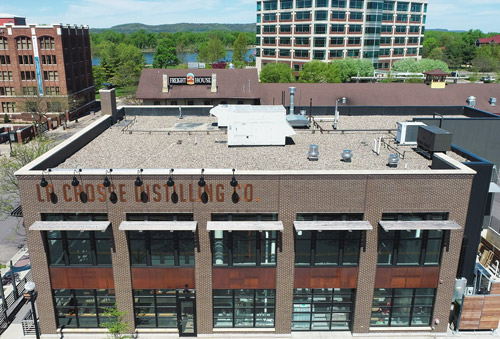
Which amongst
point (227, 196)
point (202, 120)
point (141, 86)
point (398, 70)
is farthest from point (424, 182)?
point (398, 70)

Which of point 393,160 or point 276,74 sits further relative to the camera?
point 276,74

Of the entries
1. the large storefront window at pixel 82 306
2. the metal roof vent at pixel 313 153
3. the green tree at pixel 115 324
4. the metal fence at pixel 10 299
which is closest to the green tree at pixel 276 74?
the metal roof vent at pixel 313 153

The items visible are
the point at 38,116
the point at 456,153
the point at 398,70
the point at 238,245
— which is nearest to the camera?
the point at 238,245

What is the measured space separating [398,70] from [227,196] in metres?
89.5

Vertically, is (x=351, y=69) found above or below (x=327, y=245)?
above

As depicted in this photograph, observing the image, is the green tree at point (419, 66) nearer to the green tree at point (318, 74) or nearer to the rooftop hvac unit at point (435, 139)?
the green tree at point (318, 74)

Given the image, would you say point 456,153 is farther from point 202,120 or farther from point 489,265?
point 202,120

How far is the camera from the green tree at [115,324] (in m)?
19.5

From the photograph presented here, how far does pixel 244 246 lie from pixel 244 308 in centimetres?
363

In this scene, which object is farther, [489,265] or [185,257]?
[489,265]

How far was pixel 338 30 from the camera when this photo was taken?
109 meters

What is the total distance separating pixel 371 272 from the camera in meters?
20.5

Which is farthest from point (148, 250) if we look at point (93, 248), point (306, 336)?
point (306, 336)

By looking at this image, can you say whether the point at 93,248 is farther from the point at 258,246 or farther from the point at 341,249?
the point at 341,249
